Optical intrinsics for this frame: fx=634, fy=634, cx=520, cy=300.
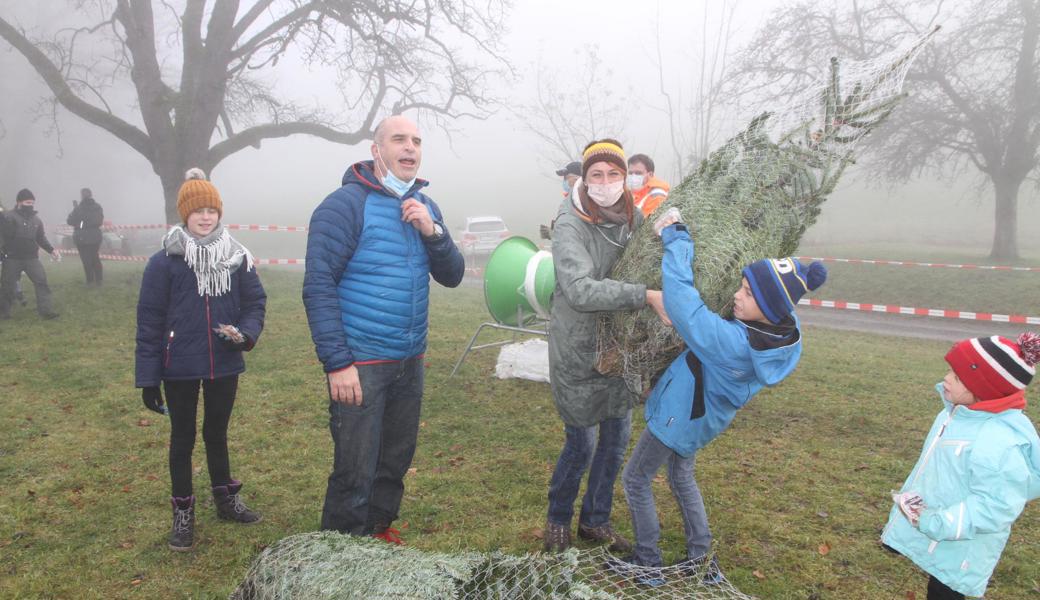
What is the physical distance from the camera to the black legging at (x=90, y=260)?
1236 cm

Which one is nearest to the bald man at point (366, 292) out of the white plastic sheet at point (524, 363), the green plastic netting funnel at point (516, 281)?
the green plastic netting funnel at point (516, 281)

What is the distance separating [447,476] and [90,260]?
1136 centimetres

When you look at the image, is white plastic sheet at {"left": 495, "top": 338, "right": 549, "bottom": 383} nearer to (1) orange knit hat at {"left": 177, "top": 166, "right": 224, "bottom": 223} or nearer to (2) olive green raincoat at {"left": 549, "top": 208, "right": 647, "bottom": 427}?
(2) olive green raincoat at {"left": 549, "top": 208, "right": 647, "bottom": 427}

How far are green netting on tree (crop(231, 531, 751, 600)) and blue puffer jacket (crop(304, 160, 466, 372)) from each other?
84cm

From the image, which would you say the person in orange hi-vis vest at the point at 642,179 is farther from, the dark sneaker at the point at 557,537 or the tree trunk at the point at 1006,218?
the tree trunk at the point at 1006,218

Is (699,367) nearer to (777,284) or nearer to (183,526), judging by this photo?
(777,284)

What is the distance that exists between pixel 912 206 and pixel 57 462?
152ft

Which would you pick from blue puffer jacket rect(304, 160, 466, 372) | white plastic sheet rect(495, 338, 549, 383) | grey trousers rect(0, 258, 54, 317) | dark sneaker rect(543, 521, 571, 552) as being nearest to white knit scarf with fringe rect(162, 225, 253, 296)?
blue puffer jacket rect(304, 160, 466, 372)

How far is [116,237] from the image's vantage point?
2320cm

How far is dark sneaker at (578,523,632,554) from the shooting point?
11.4ft

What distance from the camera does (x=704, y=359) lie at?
264 centimetres

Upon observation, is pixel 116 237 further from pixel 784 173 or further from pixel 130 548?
pixel 784 173

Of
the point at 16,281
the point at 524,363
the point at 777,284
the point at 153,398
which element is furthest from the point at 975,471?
the point at 16,281

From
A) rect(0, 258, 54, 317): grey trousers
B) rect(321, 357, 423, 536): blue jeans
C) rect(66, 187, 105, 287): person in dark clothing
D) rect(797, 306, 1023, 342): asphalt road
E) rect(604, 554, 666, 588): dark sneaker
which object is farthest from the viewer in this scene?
rect(66, 187, 105, 287): person in dark clothing
